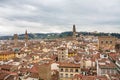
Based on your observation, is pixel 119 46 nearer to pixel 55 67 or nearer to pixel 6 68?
pixel 55 67

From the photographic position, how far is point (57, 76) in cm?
5362

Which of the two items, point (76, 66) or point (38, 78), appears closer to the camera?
point (38, 78)

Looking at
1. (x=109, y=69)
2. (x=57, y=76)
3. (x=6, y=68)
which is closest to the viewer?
(x=109, y=69)

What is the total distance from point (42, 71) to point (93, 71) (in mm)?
12824

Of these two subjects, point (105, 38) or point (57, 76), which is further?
point (105, 38)

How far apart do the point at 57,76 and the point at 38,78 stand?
8.42m

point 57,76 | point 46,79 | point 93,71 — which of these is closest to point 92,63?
point 93,71

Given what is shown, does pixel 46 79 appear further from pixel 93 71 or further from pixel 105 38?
pixel 105 38

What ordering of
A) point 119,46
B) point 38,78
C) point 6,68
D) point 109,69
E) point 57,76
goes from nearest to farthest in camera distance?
point 38,78
point 109,69
point 57,76
point 6,68
point 119,46

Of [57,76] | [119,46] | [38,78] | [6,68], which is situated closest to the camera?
[38,78]

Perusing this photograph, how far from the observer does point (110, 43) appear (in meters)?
126

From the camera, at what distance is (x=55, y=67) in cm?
6172

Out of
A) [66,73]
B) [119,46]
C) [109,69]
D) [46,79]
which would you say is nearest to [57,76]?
[66,73]

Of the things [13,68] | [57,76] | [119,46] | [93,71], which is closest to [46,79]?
[57,76]
